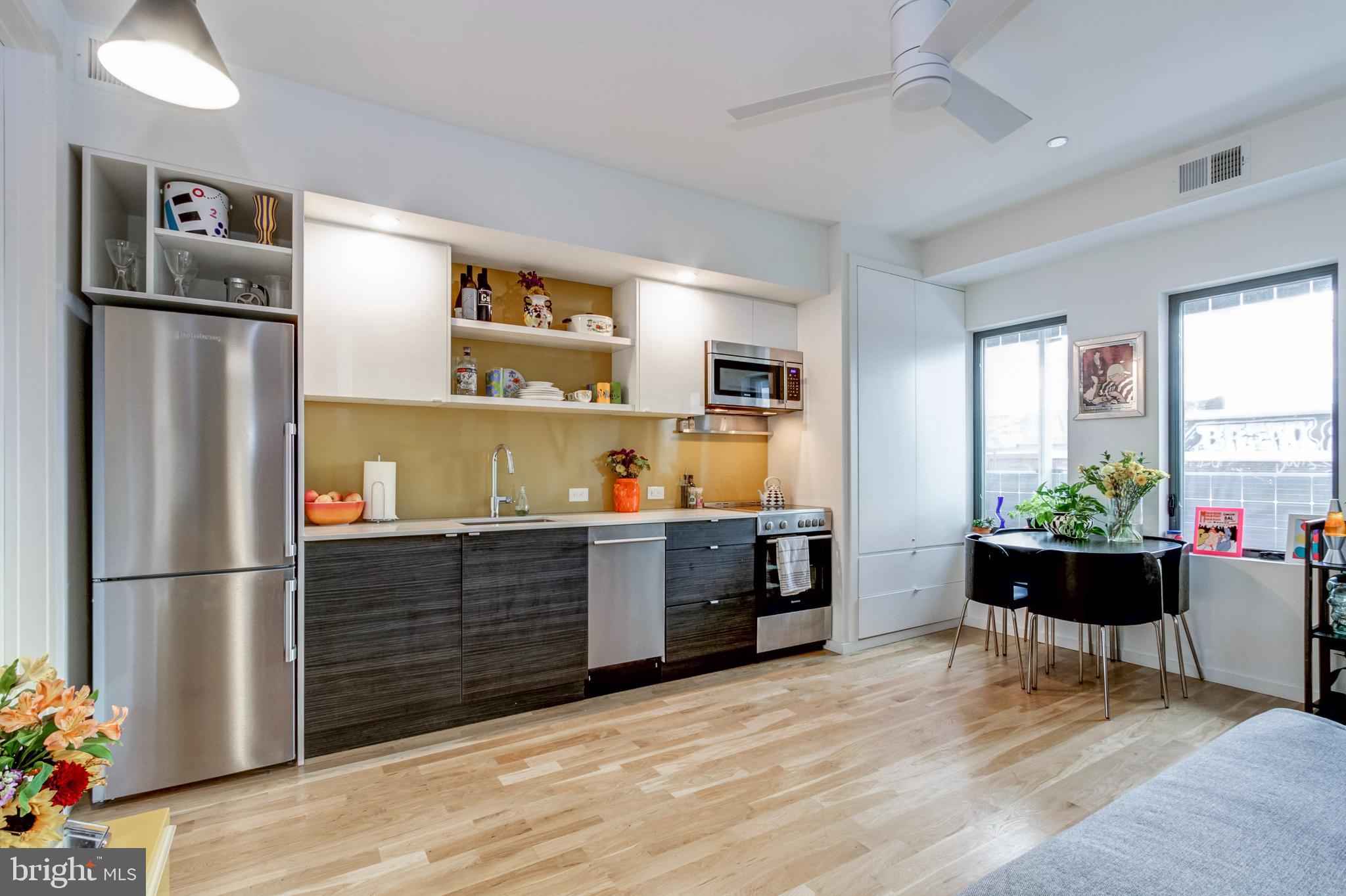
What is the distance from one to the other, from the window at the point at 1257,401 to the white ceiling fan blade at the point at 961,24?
2.88m

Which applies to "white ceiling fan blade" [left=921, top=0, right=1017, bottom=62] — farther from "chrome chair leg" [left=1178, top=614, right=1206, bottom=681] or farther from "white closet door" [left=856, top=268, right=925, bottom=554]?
"chrome chair leg" [left=1178, top=614, right=1206, bottom=681]

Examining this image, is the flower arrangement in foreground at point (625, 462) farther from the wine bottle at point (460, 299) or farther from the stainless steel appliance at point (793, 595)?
the wine bottle at point (460, 299)

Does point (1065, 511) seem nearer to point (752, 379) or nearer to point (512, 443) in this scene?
point (752, 379)

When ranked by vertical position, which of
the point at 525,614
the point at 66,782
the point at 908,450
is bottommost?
the point at 525,614

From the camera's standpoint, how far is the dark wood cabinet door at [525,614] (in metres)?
3.12

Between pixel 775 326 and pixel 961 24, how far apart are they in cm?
278

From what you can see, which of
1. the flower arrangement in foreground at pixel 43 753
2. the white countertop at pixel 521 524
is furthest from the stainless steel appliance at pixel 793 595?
the flower arrangement in foreground at pixel 43 753

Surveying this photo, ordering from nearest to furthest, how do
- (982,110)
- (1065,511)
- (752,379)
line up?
(982,110) < (1065,511) < (752,379)

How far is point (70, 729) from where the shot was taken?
3.40ft

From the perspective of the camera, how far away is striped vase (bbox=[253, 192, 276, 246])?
274 centimetres

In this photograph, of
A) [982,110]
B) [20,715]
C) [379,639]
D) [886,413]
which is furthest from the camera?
[886,413]

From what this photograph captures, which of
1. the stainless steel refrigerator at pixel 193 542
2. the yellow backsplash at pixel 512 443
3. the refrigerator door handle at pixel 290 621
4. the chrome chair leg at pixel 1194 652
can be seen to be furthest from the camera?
the chrome chair leg at pixel 1194 652

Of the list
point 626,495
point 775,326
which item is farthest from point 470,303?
point 775,326

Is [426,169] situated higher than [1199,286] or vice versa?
[426,169]
